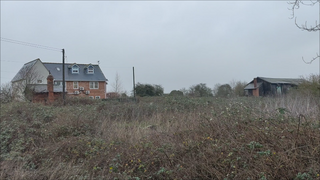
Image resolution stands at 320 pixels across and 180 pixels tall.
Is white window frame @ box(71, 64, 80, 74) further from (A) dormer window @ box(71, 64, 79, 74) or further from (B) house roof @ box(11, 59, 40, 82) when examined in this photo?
(B) house roof @ box(11, 59, 40, 82)

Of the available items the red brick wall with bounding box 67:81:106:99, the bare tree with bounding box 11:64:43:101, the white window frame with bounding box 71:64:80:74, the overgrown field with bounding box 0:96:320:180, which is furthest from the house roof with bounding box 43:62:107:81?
the overgrown field with bounding box 0:96:320:180

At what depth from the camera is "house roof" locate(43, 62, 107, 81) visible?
35.8 meters

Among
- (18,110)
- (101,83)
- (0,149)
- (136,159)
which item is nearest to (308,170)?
(136,159)

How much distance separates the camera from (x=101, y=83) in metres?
39.4

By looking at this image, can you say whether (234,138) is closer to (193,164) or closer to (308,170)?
(193,164)

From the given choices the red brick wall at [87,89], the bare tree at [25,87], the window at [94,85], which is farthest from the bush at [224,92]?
the window at [94,85]

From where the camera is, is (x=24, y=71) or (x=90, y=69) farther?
(x=90, y=69)

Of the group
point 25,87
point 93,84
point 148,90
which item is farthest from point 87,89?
point 25,87

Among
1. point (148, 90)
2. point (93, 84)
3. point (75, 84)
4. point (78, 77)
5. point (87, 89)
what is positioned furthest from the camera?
point (93, 84)

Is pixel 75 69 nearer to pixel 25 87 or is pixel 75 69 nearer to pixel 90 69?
pixel 90 69

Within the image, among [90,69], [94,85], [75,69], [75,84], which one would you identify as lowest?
[94,85]

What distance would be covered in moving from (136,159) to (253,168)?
97.1 inches

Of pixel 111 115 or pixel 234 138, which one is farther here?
pixel 111 115

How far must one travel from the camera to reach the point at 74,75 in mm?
37688
